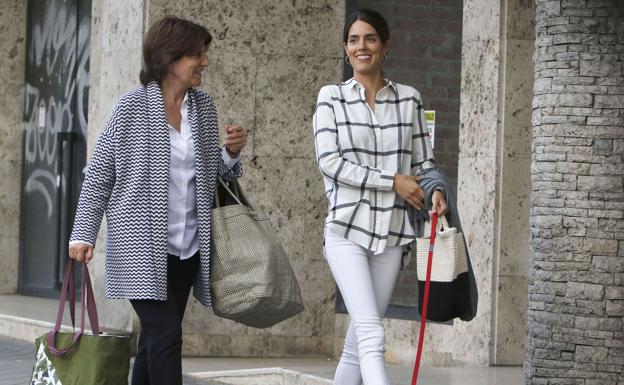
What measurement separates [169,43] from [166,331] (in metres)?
1.16

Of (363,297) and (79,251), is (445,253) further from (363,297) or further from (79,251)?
(79,251)

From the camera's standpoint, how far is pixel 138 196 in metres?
6.18

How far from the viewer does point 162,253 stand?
20.2 feet

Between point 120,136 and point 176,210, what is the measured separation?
14.7 inches

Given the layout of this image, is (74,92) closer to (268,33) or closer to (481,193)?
(268,33)

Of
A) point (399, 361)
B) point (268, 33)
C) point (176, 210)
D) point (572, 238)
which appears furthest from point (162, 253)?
point (268, 33)

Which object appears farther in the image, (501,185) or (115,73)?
(115,73)

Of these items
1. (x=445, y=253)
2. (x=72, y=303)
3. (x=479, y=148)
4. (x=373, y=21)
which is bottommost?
(x=72, y=303)

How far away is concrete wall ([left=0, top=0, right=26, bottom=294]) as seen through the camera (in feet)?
49.8

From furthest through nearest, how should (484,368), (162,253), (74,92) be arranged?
(74,92), (484,368), (162,253)

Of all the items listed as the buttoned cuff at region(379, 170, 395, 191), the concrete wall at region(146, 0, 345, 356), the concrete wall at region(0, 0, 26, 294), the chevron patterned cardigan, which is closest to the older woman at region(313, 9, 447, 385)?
the buttoned cuff at region(379, 170, 395, 191)

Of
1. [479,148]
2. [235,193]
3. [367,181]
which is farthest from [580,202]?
[479,148]

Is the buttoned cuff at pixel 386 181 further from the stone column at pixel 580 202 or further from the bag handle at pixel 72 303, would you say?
the stone column at pixel 580 202

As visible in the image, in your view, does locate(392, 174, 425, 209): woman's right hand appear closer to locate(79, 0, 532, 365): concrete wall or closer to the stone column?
the stone column
